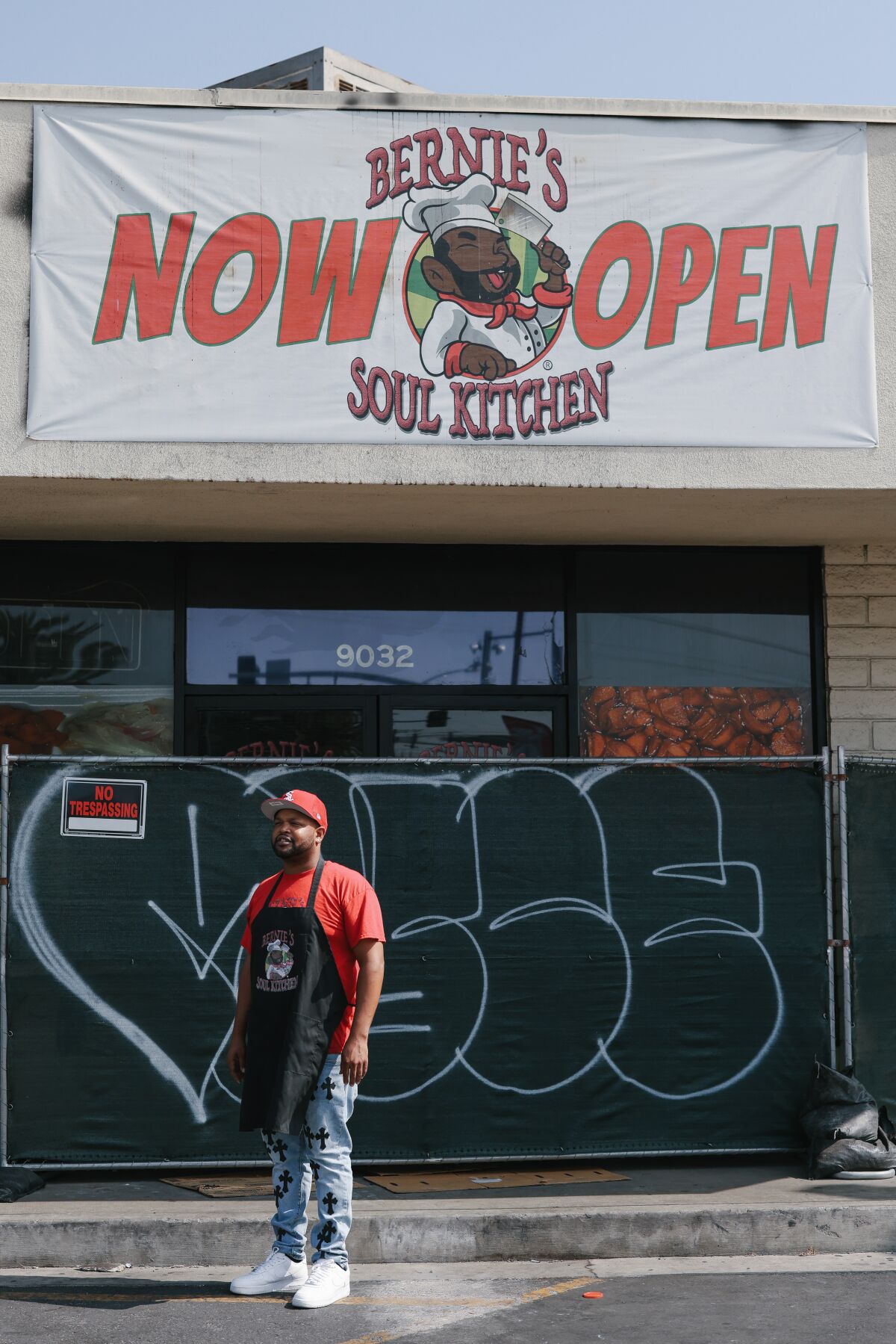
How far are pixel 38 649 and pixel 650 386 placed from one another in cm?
404

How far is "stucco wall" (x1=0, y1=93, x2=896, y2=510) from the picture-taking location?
308 inches

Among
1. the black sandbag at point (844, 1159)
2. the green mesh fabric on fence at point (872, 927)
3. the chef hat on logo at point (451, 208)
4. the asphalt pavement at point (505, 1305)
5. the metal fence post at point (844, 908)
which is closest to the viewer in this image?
the asphalt pavement at point (505, 1305)

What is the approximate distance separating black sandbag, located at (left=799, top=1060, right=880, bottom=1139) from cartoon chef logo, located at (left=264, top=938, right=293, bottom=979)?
2877mm

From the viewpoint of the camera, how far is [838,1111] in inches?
265

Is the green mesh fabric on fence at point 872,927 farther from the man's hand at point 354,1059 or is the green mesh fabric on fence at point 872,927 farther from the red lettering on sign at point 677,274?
the man's hand at point 354,1059

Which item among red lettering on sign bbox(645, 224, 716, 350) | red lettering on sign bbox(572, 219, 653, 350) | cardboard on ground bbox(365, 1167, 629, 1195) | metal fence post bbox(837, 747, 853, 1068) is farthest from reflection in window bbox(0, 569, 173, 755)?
metal fence post bbox(837, 747, 853, 1068)

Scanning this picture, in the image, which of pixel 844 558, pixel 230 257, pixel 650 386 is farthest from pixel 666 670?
pixel 230 257

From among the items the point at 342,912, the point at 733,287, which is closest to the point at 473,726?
the point at 733,287

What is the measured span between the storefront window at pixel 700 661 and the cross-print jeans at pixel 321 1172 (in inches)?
169

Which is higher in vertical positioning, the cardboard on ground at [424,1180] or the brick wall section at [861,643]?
the brick wall section at [861,643]

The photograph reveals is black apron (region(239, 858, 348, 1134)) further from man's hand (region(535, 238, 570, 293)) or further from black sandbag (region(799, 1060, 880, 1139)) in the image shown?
man's hand (region(535, 238, 570, 293))

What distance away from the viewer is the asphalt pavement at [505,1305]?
4.95m

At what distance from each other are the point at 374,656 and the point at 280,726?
2.42 ft

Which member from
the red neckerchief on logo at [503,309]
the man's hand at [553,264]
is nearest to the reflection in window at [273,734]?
the red neckerchief on logo at [503,309]
